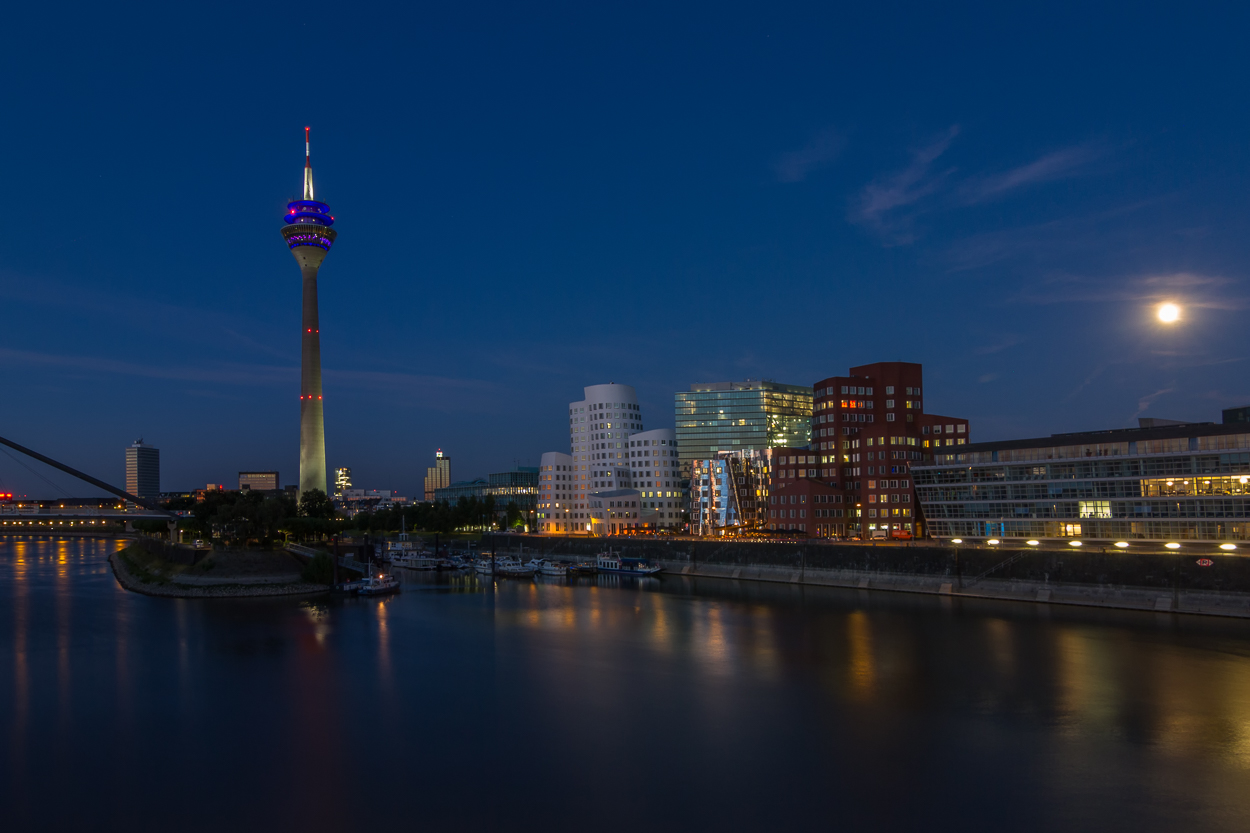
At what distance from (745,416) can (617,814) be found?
96.9 meters

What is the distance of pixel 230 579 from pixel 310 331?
2275 inches

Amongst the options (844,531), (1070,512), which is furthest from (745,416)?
(1070,512)

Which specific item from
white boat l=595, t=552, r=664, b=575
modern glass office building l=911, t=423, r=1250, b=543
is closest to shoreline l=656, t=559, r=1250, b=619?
white boat l=595, t=552, r=664, b=575

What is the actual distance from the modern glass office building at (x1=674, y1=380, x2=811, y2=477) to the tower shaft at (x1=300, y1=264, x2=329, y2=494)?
45.0 metres

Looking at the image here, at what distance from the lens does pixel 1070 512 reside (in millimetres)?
49781

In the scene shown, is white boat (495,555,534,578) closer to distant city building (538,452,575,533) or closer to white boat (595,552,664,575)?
white boat (595,552,664,575)

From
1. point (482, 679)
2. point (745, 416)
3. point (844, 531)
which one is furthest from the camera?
point (745, 416)

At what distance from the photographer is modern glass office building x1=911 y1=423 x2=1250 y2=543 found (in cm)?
4303

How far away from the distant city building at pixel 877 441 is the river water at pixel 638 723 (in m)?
23.5

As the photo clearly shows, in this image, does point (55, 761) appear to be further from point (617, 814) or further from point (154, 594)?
point (154, 594)

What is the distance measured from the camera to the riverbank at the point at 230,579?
51.2m

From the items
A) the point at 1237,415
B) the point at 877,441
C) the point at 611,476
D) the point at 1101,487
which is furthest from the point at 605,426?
the point at 1237,415

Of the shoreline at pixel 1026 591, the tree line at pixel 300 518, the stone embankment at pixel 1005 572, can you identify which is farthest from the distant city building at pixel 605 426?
the shoreline at pixel 1026 591

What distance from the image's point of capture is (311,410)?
339 feet
